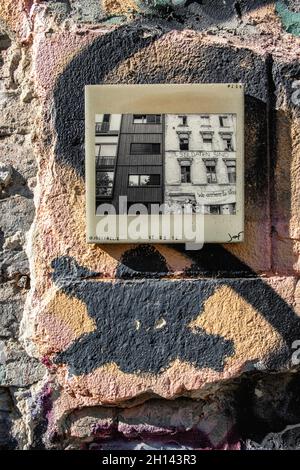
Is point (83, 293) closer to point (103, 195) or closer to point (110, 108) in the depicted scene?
point (103, 195)

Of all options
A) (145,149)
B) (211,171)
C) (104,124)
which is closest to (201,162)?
(211,171)

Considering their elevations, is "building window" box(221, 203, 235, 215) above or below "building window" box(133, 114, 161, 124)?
below

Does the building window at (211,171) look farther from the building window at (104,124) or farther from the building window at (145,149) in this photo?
the building window at (104,124)

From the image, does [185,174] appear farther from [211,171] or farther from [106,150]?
[106,150]

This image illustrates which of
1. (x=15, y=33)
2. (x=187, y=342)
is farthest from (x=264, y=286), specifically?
(x=15, y=33)

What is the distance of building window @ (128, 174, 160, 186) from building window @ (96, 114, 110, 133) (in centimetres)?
13

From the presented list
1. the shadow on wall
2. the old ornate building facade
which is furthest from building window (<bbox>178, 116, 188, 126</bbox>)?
the shadow on wall

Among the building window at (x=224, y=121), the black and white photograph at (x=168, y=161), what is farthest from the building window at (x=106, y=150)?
the building window at (x=224, y=121)

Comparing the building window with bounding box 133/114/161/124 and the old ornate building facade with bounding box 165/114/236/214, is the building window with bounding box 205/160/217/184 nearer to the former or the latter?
the old ornate building facade with bounding box 165/114/236/214

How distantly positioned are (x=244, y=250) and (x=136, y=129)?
0.39 meters

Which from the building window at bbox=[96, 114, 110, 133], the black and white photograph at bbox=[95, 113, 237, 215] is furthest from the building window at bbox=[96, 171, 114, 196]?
the building window at bbox=[96, 114, 110, 133]

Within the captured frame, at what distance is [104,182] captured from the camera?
4.64 feet

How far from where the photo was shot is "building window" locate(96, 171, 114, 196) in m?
1.41

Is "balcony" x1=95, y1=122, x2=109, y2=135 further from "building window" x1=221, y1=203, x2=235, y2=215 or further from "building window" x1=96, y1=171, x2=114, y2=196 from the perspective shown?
"building window" x1=221, y1=203, x2=235, y2=215
